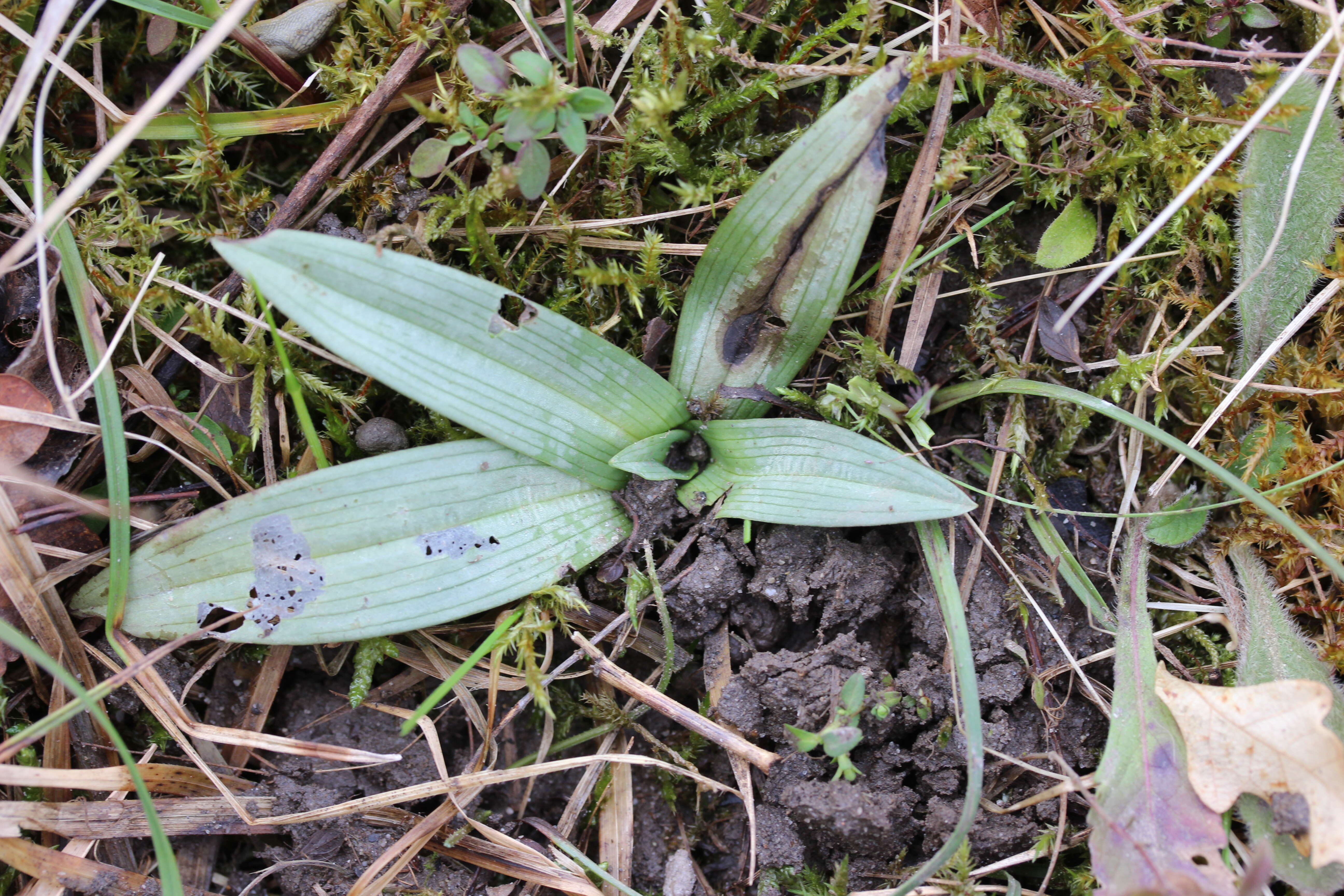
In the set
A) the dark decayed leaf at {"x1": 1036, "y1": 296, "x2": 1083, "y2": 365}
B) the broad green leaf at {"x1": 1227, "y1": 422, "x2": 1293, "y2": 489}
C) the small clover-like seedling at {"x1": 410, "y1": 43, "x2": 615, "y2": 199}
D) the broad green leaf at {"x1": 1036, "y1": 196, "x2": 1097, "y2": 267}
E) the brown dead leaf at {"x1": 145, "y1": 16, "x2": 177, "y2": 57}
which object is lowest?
the broad green leaf at {"x1": 1227, "y1": 422, "x2": 1293, "y2": 489}

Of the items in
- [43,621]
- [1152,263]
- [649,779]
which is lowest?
[649,779]

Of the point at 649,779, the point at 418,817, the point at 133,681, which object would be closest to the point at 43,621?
the point at 133,681

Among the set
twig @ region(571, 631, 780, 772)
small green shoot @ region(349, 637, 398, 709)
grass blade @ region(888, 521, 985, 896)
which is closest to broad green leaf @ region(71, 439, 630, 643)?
small green shoot @ region(349, 637, 398, 709)

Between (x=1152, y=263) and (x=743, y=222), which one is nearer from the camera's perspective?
(x=743, y=222)

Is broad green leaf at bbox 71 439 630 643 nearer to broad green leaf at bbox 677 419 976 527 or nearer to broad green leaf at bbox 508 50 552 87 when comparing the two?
broad green leaf at bbox 677 419 976 527

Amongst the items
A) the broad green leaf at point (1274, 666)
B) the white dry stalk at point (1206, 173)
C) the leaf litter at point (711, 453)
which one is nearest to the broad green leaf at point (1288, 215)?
the leaf litter at point (711, 453)

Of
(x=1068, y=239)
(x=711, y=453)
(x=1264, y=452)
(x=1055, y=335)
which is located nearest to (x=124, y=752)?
(x=711, y=453)

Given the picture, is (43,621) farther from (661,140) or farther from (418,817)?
(661,140)
